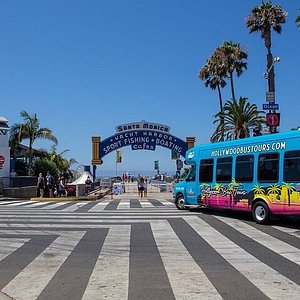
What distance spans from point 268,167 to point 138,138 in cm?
2493

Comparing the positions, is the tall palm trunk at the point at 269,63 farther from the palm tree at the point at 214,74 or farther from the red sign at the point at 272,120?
the palm tree at the point at 214,74

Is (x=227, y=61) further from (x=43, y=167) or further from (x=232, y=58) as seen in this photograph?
(x=43, y=167)

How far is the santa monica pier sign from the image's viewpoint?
39844mm

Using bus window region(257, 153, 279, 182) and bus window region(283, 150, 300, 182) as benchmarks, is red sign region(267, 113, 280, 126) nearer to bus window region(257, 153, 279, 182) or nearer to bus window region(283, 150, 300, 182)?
bus window region(257, 153, 279, 182)

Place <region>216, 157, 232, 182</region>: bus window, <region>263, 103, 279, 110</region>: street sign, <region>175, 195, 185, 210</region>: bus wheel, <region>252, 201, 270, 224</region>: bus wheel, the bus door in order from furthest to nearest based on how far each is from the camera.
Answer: <region>263, 103, 279, 110</region>: street sign
<region>175, 195, 185, 210</region>: bus wheel
the bus door
<region>216, 157, 232, 182</region>: bus window
<region>252, 201, 270, 224</region>: bus wheel

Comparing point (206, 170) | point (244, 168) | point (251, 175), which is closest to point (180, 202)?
point (206, 170)

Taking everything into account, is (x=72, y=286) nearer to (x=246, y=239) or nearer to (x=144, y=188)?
(x=246, y=239)

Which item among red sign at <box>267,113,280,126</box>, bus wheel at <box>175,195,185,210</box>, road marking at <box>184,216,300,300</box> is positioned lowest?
road marking at <box>184,216,300,300</box>

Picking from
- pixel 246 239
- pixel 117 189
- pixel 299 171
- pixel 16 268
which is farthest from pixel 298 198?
pixel 117 189

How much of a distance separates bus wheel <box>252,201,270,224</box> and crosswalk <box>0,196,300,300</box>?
0.29 m

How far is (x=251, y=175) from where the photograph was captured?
53.7 ft

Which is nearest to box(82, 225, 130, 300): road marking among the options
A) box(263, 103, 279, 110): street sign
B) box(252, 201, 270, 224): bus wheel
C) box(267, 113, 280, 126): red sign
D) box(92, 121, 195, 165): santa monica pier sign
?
box(252, 201, 270, 224): bus wheel

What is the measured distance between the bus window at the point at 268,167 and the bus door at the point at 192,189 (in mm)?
4423

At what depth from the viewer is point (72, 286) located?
23.8 feet
